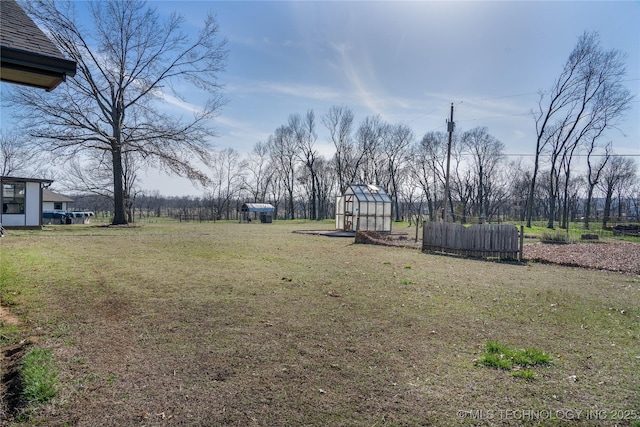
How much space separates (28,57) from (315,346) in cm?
464

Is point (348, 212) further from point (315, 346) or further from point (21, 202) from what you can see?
point (315, 346)

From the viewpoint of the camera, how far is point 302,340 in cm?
450

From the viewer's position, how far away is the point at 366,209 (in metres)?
28.0

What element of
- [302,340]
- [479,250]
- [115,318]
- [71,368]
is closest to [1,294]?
[115,318]

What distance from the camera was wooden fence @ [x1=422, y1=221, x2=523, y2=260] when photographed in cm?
1334

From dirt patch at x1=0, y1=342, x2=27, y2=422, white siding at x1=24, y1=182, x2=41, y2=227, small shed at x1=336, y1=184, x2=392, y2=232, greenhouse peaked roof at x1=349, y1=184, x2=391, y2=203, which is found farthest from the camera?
greenhouse peaked roof at x1=349, y1=184, x2=391, y2=203

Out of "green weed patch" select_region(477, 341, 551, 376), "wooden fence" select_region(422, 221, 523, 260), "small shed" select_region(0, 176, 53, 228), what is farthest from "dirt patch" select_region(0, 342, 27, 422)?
"small shed" select_region(0, 176, 53, 228)

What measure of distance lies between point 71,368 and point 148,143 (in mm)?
21062

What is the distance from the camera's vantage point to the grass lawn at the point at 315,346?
9.86 feet

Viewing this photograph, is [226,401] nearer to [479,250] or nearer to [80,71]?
[479,250]

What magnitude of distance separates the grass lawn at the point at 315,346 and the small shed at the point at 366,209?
19377 mm

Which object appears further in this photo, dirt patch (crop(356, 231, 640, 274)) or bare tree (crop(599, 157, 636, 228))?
bare tree (crop(599, 157, 636, 228))

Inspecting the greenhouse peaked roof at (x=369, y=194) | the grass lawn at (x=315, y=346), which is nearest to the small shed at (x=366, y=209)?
the greenhouse peaked roof at (x=369, y=194)

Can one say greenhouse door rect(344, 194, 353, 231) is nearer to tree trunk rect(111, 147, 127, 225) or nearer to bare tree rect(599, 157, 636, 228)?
tree trunk rect(111, 147, 127, 225)
